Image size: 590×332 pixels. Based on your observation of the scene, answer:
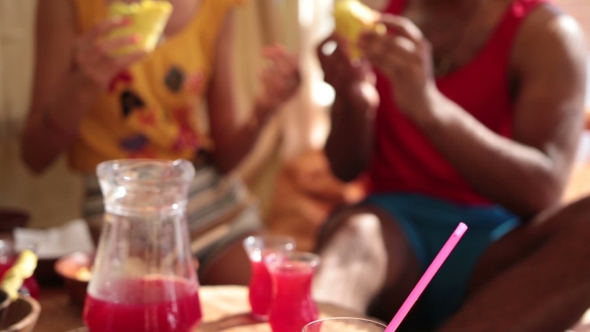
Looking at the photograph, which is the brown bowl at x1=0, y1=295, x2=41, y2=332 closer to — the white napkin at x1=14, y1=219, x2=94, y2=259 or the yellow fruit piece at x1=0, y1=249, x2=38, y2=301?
the yellow fruit piece at x1=0, y1=249, x2=38, y2=301

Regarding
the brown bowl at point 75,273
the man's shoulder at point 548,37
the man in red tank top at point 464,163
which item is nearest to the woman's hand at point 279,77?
the man in red tank top at point 464,163

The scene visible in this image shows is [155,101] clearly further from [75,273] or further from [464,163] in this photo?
[464,163]

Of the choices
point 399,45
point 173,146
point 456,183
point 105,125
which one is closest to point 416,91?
point 399,45

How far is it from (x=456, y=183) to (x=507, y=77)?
28 centimetres

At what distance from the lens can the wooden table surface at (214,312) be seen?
92 centimetres

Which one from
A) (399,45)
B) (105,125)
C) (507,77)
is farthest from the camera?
(105,125)

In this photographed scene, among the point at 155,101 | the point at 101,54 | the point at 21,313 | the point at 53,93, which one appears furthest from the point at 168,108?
the point at 21,313

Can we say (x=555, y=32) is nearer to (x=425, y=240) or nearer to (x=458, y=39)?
(x=458, y=39)

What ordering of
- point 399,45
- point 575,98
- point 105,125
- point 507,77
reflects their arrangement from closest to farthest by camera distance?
point 399,45, point 575,98, point 507,77, point 105,125

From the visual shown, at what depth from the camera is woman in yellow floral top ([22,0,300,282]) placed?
151 centimetres

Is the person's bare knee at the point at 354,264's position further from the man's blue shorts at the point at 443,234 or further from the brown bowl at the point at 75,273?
the brown bowl at the point at 75,273

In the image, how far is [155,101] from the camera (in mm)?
1604

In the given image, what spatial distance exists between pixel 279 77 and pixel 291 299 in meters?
0.77

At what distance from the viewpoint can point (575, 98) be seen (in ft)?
4.50
